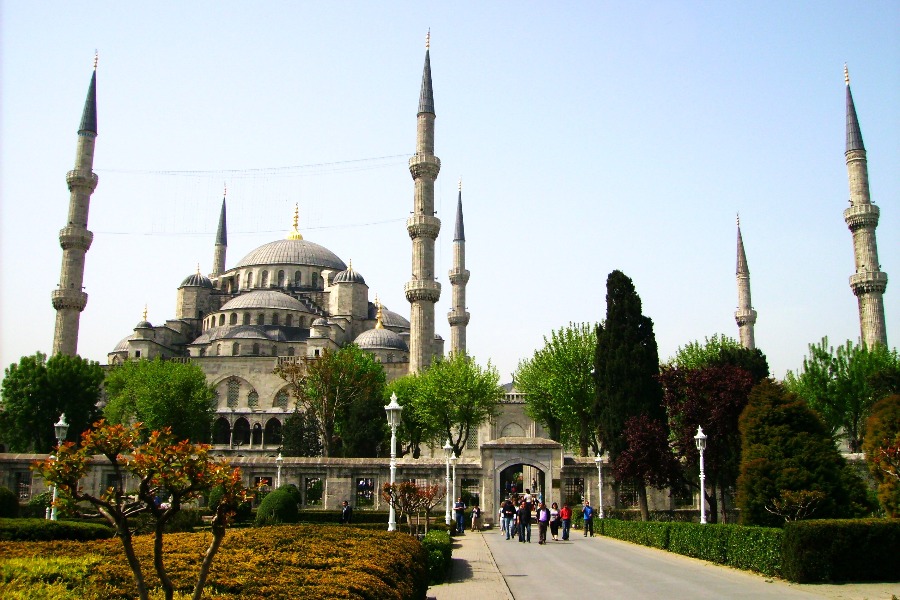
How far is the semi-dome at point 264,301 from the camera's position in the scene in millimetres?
57562

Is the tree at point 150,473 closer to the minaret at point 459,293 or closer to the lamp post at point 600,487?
the lamp post at point 600,487

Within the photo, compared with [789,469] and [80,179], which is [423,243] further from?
[789,469]

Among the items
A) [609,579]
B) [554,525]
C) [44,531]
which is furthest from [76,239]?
[609,579]

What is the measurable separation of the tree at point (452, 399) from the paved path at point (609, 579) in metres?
19.3

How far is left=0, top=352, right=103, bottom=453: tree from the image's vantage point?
37.4m

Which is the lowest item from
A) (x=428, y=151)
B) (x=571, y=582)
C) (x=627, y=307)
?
(x=571, y=582)

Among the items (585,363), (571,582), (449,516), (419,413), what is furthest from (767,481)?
(419,413)

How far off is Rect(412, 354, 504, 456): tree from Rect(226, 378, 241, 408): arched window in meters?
17.4

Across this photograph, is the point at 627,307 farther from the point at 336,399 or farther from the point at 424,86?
the point at 424,86

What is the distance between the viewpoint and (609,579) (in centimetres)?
1336

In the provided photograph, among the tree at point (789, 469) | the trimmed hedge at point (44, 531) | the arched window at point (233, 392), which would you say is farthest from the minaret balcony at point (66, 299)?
the tree at point (789, 469)

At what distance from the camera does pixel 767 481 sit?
16578 mm

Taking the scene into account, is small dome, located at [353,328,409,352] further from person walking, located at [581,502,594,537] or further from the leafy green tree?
person walking, located at [581,502,594,537]

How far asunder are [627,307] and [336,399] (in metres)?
18.3
